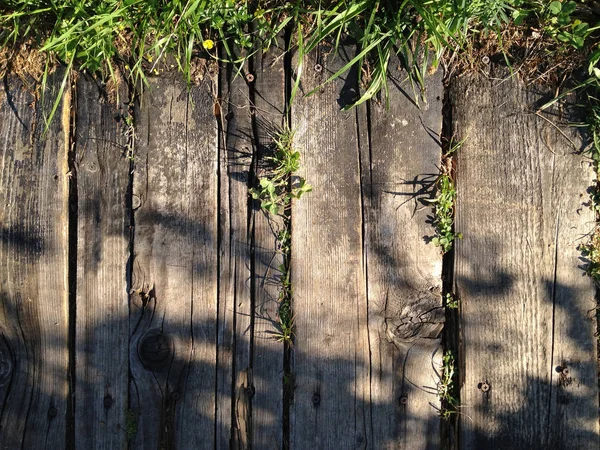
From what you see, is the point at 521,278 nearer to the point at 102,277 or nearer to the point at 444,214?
the point at 444,214

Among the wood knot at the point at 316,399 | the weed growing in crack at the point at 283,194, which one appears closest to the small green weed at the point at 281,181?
the weed growing in crack at the point at 283,194

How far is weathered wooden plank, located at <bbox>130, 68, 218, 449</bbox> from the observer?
117 inches

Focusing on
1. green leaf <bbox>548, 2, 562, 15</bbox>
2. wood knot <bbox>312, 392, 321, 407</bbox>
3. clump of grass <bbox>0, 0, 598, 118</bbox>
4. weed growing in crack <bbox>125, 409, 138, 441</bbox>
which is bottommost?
weed growing in crack <bbox>125, 409, 138, 441</bbox>

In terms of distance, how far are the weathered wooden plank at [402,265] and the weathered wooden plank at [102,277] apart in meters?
1.22

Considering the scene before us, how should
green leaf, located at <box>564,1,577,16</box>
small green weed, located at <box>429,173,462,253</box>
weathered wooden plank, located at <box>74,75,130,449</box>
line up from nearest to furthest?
green leaf, located at <box>564,1,577,16</box> < small green weed, located at <box>429,173,462,253</box> < weathered wooden plank, located at <box>74,75,130,449</box>

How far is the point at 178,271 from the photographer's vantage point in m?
2.99

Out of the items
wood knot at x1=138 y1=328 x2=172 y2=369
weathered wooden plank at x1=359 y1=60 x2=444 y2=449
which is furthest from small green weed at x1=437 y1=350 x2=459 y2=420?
wood knot at x1=138 y1=328 x2=172 y2=369

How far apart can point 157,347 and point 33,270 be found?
2.42 ft

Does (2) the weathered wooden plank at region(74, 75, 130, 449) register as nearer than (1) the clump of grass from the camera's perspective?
No

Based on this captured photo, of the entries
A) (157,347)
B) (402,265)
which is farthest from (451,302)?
(157,347)

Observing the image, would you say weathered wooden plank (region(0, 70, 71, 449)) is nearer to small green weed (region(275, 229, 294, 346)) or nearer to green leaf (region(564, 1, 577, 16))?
small green weed (region(275, 229, 294, 346))

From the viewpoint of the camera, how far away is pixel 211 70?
2.99m

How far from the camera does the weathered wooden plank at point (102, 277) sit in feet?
9.84

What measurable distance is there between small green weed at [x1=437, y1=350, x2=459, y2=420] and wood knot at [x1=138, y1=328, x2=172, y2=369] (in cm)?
136
